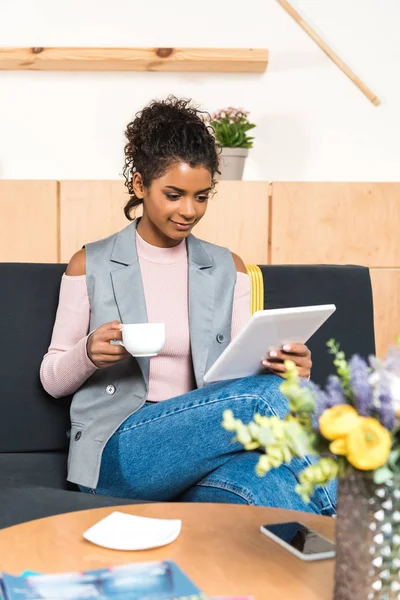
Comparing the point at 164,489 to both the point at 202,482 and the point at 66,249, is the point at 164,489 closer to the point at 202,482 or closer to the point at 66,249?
the point at 202,482

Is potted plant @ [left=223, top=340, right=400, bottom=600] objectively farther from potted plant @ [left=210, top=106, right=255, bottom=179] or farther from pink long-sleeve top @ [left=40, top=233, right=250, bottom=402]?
potted plant @ [left=210, top=106, right=255, bottom=179]

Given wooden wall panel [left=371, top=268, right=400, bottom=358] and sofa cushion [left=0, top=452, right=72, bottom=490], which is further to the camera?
wooden wall panel [left=371, top=268, right=400, bottom=358]

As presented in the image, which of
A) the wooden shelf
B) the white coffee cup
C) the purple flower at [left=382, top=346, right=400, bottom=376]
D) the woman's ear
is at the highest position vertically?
the wooden shelf

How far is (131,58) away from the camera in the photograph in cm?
306

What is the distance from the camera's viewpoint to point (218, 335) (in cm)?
193

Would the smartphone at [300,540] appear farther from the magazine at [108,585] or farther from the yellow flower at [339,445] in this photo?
the yellow flower at [339,445]

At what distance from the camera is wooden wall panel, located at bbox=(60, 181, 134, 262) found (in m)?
2.69

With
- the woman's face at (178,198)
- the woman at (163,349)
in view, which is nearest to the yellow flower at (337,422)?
the woman at (163,349)

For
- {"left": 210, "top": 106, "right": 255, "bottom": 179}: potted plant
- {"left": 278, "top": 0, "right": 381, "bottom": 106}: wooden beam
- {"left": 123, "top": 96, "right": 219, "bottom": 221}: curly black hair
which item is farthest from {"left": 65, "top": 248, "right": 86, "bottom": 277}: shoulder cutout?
{"left": 278, "top": 0, "right": 381, "bottom": 106}: wooden beam

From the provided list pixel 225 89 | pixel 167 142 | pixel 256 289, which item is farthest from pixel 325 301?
pixel 225 89

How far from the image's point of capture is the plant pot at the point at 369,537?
820mm

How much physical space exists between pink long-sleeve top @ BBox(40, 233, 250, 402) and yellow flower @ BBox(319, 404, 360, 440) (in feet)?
3.38

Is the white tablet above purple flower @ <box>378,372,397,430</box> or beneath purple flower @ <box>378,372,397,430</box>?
beneath

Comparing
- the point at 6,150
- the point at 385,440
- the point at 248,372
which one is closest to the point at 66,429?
the point at 248,372
